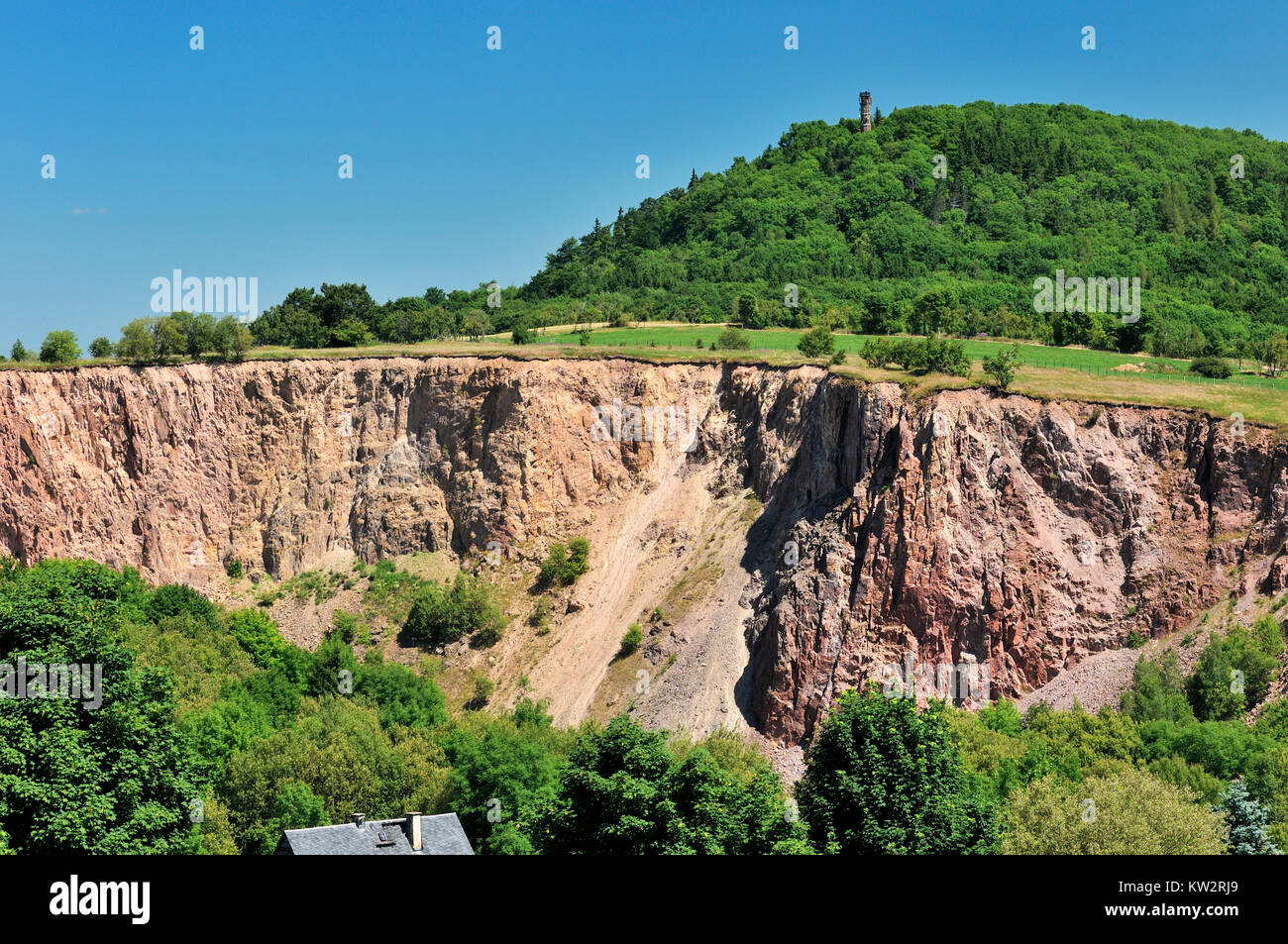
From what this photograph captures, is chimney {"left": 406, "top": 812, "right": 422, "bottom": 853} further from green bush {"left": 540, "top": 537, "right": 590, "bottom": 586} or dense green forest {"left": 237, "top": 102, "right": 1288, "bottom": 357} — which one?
dense green forest {"left": 237, "top": 102, "right": 1288, "bottom": 357}

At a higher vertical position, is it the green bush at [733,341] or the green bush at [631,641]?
the green bush at [733,341]

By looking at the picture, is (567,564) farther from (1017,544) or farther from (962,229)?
(962,229)

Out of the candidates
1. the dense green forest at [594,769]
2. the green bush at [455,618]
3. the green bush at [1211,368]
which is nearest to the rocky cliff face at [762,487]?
the dense green forest at [594,769]

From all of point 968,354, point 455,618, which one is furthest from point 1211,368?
point 455,618

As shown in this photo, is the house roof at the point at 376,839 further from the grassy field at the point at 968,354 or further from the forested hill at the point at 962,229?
the forested hill at the point at 962,229

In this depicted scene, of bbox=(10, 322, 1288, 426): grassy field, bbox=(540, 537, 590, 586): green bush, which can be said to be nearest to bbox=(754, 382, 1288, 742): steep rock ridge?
bbox=(10, 322, 1288, 426): grassy field
